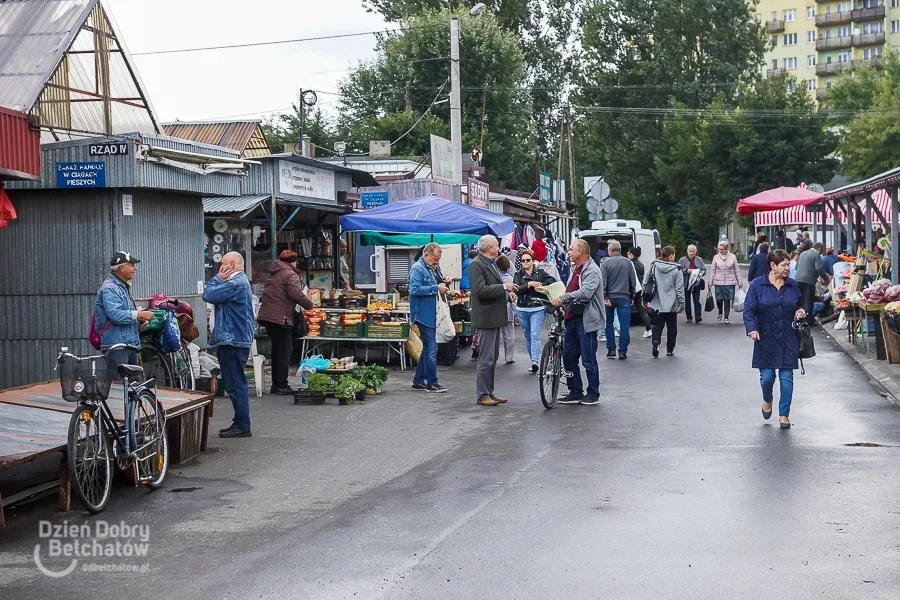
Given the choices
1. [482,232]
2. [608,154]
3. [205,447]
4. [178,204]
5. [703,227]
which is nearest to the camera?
[205,447]

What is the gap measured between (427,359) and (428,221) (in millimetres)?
3641

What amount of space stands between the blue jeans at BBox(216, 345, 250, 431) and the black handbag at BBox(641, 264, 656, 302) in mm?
9505

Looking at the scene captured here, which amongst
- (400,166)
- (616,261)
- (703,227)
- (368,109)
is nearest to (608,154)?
(703,227)

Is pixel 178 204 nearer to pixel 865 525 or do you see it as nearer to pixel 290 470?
pixel 290 470

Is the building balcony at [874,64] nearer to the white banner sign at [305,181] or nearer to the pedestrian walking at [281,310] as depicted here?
the white banner sign at [305,181]

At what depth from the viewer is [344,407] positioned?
44.9ft

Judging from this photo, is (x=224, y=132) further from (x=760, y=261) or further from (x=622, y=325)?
(x=622, y=325)

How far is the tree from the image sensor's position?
52.8m

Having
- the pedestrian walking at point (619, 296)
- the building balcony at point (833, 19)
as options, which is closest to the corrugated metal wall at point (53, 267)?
the pedestrian walking at point (619, 296)

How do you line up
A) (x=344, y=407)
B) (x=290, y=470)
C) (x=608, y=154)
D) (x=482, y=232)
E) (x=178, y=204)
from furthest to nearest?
(x=608, y=154) < (x=482, y=232) < (x=178, y=204) < (x=344, y=407) < (x=290, y=470)

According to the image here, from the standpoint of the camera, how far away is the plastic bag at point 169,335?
13.2 m

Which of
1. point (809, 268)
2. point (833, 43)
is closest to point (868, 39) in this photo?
point (833, 43)

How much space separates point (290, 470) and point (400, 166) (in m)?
27.6

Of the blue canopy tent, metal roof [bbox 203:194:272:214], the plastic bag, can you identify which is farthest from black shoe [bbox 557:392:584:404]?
metal roof [bbox 203:194:272:214]
